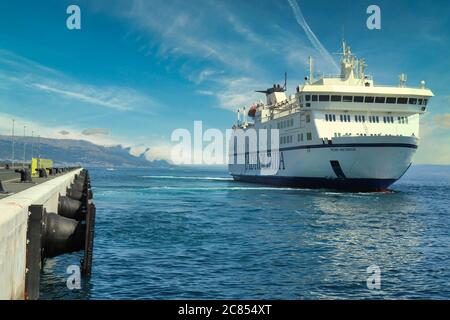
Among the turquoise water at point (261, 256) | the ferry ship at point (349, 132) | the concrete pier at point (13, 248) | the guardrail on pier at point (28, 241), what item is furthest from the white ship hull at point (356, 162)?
the concrete pier at point (13, 248)

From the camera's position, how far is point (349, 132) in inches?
2354

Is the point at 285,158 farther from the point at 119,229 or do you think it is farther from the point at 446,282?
the point at 446,282

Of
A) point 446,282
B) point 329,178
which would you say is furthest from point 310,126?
point 446,282

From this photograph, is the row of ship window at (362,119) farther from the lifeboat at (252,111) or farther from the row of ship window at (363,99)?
the lifeboat at (252,111)

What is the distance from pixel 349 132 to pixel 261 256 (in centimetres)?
4294

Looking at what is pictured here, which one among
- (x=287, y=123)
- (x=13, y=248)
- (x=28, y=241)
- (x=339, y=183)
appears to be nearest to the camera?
(x=13, y=248)

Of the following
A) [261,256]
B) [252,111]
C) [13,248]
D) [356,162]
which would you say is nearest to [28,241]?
[13,248]

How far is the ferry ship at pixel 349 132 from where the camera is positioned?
5269 cm

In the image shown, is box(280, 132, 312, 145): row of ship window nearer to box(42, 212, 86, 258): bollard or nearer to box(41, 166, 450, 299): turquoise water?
box(41, 166, 450, 299): turquoise water

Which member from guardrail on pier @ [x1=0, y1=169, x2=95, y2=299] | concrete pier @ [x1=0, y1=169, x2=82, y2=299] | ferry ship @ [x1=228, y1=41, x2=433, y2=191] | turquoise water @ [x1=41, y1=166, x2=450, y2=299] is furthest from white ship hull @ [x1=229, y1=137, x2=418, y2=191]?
concrete pier @ [x1=0, y1=169, x2=82, y2=299]

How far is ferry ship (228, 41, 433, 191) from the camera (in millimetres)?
52688

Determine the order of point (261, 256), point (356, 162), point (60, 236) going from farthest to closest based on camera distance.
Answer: point (356, 162), point (261, 256), point (60, 236)

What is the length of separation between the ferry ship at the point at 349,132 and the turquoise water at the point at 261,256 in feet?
52.5

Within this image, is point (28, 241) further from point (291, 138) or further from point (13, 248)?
point (291, 138)
